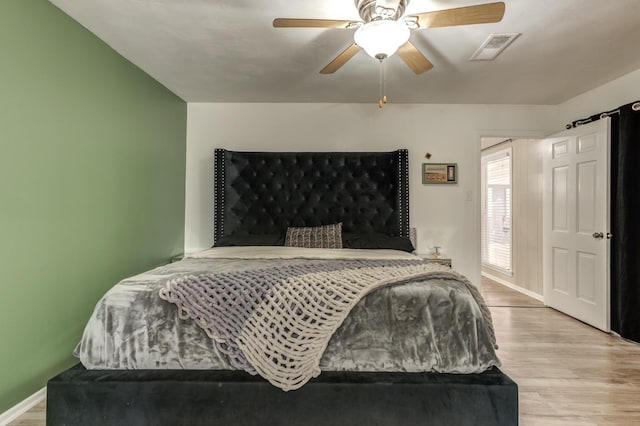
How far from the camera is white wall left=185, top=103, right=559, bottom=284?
12.3 ft

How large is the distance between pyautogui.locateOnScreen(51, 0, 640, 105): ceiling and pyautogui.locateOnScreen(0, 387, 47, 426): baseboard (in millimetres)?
2421

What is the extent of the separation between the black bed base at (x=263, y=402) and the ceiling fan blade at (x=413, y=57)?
1.85 m

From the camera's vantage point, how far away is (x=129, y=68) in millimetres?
2756

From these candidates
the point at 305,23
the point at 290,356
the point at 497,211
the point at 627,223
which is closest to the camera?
the point at 290,356

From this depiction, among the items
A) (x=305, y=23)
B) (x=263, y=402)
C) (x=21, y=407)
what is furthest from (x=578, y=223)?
(x=21, y=407)

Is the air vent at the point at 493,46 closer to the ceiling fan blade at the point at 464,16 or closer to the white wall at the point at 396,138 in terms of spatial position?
the ceiling fan blade at the point at 464,16

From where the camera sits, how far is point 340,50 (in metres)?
2.54

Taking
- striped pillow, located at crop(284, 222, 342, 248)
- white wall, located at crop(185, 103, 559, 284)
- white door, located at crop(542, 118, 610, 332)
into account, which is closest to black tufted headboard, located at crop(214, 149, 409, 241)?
white wall, located at crop(185, 103, 559, 284)

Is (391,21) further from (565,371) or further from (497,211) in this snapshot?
(497,211)

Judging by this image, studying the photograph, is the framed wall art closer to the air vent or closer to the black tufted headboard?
the black tufted headboard

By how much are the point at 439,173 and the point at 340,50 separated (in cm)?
195

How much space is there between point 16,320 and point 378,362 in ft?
6.67

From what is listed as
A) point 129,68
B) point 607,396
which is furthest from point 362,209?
point 129,68

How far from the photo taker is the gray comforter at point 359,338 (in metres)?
1.51
